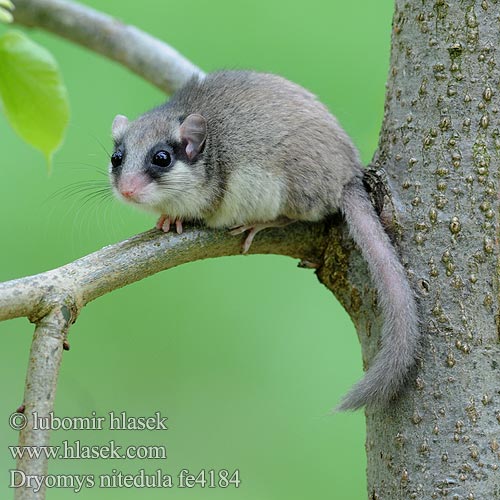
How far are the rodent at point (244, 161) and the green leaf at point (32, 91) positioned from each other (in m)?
0.77

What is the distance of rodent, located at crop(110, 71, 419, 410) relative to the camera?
76.8 inches

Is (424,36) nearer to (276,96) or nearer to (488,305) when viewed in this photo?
(276,96)

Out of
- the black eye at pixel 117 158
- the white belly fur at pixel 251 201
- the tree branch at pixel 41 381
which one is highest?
the black eye at pixel 117 158

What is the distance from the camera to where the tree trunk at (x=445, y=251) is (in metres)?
1.64

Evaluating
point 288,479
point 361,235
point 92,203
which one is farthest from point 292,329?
point 361,235

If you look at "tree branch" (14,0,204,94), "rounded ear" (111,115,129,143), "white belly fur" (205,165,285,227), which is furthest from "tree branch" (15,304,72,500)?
"tree branch" (14,0,204,94)

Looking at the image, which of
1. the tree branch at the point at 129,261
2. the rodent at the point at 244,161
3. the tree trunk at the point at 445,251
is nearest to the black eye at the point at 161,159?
the rodent at the point at 244,161

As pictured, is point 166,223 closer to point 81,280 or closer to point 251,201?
point 251,201

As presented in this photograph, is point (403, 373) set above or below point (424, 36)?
below

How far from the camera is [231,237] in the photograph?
1.94m

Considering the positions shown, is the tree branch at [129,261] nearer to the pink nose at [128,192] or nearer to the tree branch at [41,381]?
the tree branch at [41,381]

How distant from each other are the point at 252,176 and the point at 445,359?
2.03ft

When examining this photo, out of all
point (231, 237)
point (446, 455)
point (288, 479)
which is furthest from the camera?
point (288, 479)

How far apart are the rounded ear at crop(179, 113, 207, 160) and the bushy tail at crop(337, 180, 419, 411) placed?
0.49m
